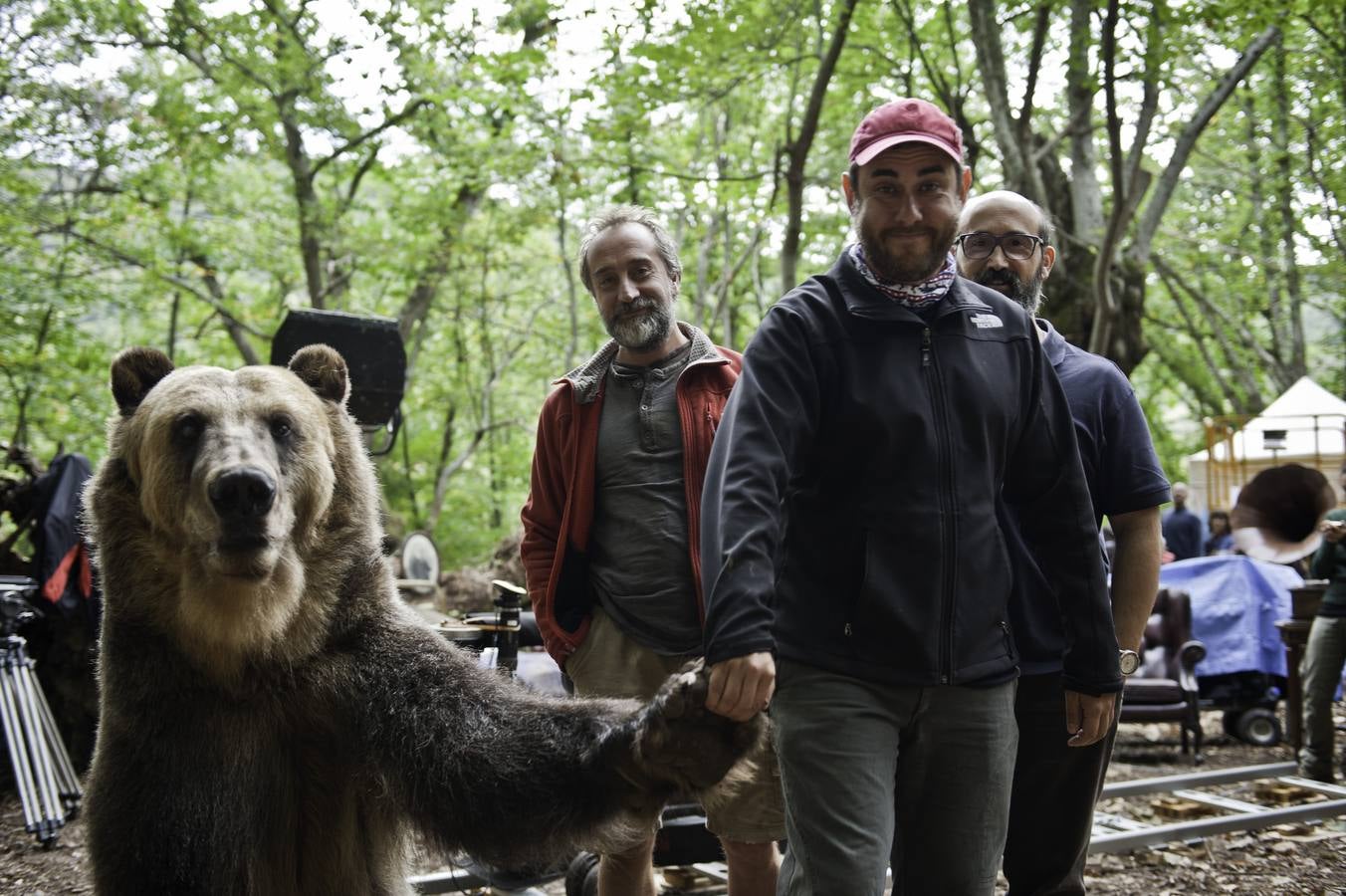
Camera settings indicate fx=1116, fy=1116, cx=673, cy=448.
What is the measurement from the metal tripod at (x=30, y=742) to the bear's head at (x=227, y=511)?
3751mm

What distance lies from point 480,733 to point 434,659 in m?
0.24

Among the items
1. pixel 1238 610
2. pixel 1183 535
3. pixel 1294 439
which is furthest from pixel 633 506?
pixel 1294 439

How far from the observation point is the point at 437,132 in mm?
12828

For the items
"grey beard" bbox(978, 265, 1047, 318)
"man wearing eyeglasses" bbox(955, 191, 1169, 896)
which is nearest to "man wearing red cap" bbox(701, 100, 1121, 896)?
"man wearing eyeglasses" bbox(955, 191, 1169, 896)

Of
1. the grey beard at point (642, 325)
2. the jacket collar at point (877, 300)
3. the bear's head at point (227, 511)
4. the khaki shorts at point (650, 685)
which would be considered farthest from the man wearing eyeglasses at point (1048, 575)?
the bear's head at point (227, 511)

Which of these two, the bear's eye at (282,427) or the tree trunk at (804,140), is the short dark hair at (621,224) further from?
the tree trunk at (804,140)

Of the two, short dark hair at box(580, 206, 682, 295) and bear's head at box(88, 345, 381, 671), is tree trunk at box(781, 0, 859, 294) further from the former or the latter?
bear's head at box(88, 345, 381, 671)

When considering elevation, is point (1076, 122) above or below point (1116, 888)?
above

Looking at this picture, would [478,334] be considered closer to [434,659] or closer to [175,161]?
[175,161]

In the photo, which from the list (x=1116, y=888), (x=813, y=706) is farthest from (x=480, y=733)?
(x=1116, y=888)

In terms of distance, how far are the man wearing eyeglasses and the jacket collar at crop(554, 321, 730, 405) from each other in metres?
0.86

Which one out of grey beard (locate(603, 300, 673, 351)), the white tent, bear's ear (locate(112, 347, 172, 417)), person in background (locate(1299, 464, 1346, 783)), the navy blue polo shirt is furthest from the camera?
the white tent

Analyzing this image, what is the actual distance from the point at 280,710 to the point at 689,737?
1.00m

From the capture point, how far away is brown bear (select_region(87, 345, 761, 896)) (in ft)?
7.42
